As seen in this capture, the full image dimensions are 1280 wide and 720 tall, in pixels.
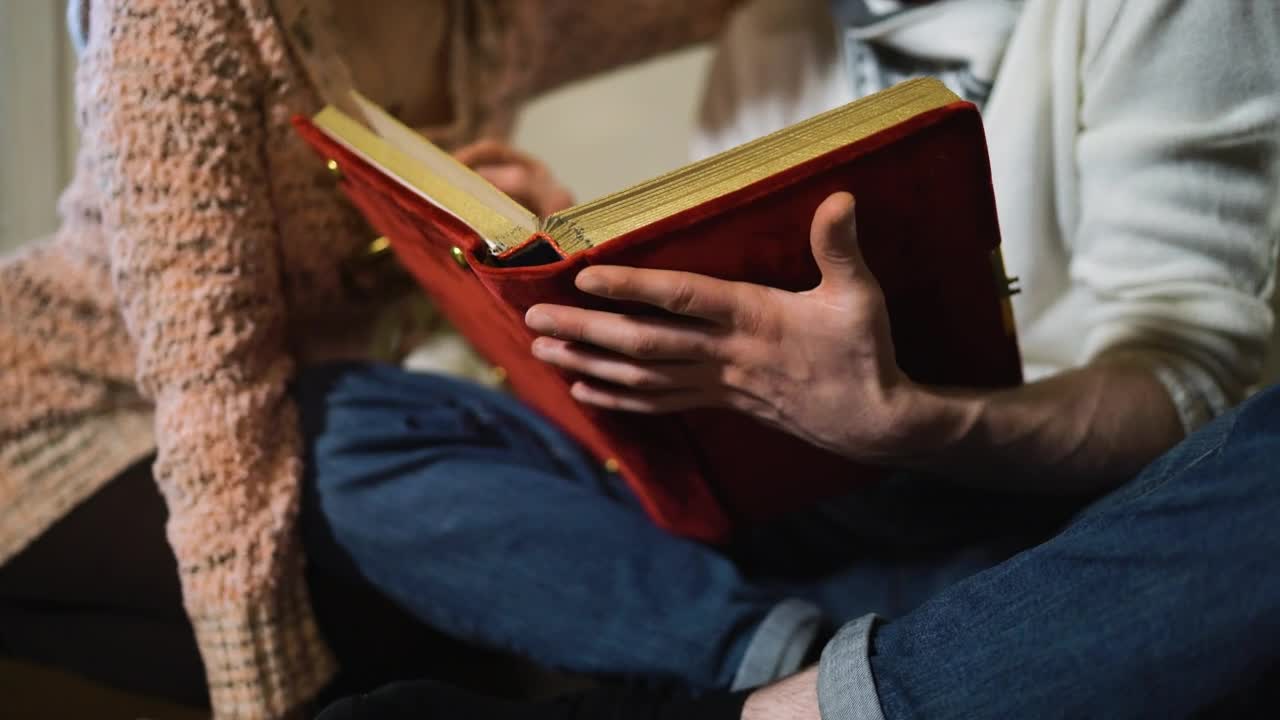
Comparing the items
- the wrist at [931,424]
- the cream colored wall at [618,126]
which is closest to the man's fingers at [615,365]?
the wrist at [931,424]

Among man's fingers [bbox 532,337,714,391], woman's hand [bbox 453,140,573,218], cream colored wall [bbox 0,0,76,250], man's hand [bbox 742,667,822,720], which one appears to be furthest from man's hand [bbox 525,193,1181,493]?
cream colored wall [bbox 0,0,76,250]

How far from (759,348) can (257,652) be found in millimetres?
356

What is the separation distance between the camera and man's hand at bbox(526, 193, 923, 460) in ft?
1.30

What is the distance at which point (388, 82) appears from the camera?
733 millimetres

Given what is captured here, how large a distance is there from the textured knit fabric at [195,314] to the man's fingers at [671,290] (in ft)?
0.93

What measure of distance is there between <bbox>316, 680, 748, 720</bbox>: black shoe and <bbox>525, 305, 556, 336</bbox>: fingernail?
21 centimetres

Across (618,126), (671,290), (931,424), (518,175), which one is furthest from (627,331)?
(618,126)

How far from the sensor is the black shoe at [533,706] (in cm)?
A: 47

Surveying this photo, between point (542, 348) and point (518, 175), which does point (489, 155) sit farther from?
point (542, 348)

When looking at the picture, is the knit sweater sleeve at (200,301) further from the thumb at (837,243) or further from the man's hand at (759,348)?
the thumb at (837,243)

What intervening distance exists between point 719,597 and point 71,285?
0.50 metres

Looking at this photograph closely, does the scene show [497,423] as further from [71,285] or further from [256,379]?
[71,285]

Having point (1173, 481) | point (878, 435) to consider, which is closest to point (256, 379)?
point (878, 435)

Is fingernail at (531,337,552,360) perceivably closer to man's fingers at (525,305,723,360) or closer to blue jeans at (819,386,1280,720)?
man's fingers at (525,305,723,360)
